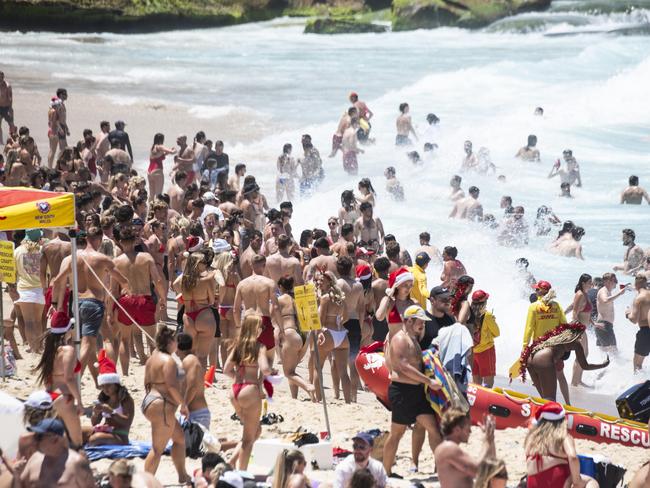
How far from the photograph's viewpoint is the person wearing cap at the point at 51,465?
19.0ft

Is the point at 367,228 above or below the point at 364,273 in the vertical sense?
below

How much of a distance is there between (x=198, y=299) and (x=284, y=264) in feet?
4.80

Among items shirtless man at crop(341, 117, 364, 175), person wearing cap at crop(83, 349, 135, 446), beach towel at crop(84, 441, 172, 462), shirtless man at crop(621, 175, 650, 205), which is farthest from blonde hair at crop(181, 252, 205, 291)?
shirtless man at crop(621, 175, 650, 205)

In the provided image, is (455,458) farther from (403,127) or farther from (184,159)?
(403,127)

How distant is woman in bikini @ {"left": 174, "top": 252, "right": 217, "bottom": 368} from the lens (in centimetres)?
984

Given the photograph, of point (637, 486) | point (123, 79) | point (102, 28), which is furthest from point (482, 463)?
point (102, 28)

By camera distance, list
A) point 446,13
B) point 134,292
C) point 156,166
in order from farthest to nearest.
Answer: point 446,13 < point 156,166 < point 134,292

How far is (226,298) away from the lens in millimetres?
10992

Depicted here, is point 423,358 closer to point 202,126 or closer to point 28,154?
point 28,154

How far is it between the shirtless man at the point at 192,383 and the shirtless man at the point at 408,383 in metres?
1.28

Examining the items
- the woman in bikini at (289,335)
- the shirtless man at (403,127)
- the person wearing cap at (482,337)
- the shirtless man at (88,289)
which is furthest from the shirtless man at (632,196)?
the shirtless man at (88,289)

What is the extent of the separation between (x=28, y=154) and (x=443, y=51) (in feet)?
94.8

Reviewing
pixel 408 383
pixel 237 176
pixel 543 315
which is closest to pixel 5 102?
pixel 237 176

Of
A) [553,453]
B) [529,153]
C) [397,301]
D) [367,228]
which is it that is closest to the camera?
[553,453]
